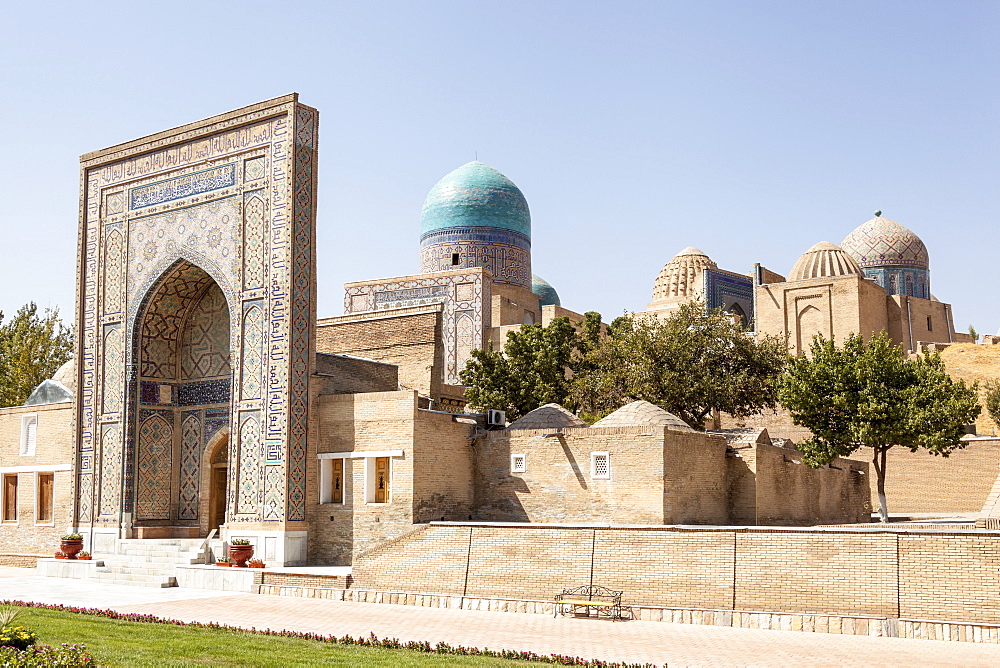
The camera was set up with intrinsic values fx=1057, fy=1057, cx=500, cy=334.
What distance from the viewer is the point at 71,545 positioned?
60.8 feet

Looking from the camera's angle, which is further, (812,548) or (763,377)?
(763,377)

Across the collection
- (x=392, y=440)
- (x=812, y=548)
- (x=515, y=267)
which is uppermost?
(x=515, y=267)

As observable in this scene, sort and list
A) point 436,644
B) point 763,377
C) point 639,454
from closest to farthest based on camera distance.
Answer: point 436,644, point 639,454, point 763,377

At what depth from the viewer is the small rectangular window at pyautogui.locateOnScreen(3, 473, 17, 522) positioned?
2142 centimetres

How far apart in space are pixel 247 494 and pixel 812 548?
9.33 metres

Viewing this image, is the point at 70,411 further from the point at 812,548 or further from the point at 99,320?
the point at 812,548

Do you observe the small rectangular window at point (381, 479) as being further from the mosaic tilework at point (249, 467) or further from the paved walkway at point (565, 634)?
the paved walkway at point (565, 634)

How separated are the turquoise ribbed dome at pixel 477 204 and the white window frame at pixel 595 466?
19956 mm

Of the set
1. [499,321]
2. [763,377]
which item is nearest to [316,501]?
[763,377]

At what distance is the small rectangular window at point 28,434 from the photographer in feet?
69.5

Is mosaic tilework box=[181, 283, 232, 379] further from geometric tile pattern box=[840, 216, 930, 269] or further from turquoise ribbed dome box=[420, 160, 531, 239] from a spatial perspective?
A: geometric tile pattern box=[840, 216, 930, 269]

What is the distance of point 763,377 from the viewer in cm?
2372

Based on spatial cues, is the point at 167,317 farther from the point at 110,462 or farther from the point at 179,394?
the point at 110,462

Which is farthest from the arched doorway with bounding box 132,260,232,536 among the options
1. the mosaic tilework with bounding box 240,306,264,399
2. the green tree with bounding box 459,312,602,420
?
the green tree with bounding box 459,312,602,420
